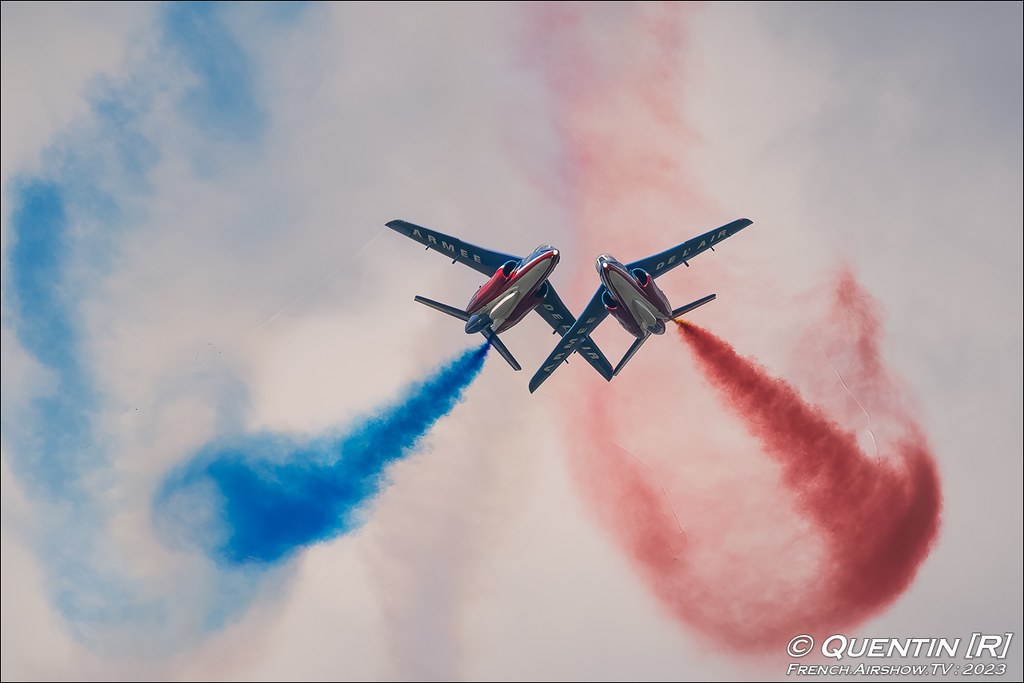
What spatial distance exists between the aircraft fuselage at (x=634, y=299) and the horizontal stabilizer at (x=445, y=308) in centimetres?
895

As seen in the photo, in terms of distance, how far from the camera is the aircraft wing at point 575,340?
2980 inches

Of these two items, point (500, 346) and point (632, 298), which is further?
point (500, 346)

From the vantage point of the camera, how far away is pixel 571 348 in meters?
77.1

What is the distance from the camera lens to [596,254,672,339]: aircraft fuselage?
68.2m

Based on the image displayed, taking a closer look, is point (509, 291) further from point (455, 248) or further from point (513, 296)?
point (455, 248)

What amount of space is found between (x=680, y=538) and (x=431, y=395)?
2020 centimetres

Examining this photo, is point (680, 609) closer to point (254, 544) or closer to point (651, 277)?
point (651, 277)

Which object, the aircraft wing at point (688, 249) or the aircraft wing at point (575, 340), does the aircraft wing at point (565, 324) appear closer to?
the aircraft wing at point (575, 340)

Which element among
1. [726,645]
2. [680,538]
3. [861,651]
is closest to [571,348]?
[680,538]

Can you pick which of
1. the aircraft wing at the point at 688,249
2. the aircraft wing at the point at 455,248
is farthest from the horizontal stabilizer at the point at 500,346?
the aircraft wing at the point at 688,249

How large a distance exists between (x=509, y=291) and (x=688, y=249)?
12839 mm

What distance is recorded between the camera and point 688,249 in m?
74.6

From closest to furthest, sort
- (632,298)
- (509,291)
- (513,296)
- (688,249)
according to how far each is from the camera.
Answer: (632,298)
(509,291)
(513,296)
(688,249)

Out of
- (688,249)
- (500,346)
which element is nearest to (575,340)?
(500,346)
